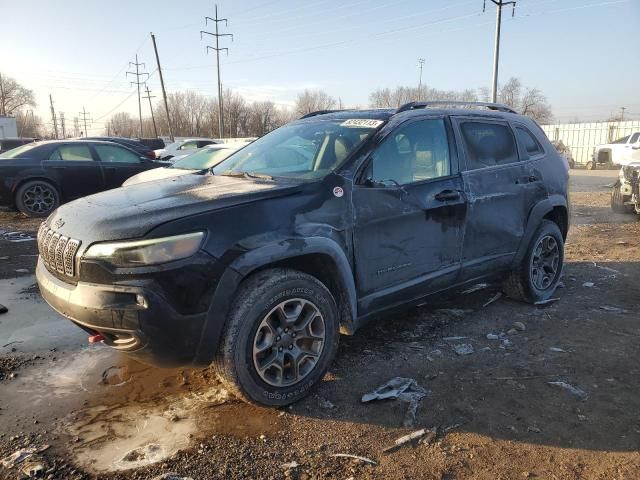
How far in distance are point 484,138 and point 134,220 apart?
310cm

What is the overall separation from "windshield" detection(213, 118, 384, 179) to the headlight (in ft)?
3.62

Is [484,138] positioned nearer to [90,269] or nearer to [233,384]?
[233,384]

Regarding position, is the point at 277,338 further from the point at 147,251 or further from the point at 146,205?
the point at 146,205

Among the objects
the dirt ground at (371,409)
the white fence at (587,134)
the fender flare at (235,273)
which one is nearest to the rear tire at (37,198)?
the dirt ground at (371,409)

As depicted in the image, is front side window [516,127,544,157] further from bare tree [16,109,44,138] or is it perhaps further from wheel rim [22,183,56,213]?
Result: bare tree [16,109,44,138]

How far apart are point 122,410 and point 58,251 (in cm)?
105

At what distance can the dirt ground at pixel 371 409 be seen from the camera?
257 cm

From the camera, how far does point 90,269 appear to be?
2678 millimetres

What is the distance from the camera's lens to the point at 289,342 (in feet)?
10.1

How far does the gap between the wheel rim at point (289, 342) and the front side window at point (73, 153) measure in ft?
30.9

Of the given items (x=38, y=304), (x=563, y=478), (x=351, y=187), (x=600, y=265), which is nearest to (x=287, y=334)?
(x=351, y=187)

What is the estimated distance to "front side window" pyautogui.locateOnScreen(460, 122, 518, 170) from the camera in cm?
424

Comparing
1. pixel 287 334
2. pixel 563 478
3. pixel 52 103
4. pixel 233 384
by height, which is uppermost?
pixel 52 103

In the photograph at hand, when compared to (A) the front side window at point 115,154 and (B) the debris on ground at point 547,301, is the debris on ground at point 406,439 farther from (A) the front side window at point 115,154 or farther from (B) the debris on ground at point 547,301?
(A) the front side window at point 115,154
